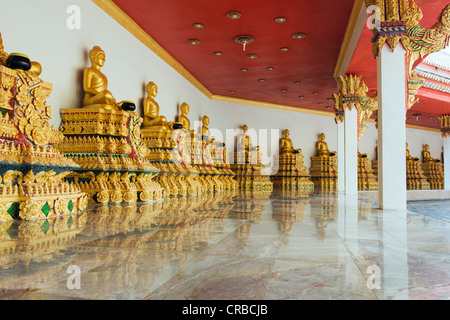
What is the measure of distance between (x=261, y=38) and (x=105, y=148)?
4458 mm

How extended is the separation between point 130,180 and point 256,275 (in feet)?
13.0

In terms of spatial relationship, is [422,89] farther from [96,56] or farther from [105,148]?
[105,148]

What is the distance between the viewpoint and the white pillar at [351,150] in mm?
8977

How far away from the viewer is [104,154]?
4.74 metres

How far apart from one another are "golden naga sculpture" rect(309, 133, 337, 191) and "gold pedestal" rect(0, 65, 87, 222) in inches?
482

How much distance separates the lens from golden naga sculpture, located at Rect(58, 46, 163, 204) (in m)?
4.57

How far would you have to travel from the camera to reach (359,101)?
9000mm

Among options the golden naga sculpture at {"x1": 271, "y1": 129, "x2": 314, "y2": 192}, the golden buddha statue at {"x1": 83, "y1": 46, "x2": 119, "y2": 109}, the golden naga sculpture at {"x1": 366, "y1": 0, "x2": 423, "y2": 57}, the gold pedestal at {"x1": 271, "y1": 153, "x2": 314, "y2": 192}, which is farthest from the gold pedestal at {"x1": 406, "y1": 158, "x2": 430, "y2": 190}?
the golden buddha statue at {"x1": 83, "y1": 46, "x2": 119, "y2": 109}

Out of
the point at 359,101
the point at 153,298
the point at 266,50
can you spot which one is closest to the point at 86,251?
the point at 153,298

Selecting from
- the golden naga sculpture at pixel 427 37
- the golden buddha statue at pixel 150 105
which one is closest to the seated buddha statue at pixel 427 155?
the golden naga sculpture at pixel 427 37

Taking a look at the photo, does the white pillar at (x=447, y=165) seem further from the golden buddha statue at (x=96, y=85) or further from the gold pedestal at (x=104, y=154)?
the golden buddha statue at (x=96, y=85)

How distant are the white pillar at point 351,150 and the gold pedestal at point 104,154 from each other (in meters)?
5.85

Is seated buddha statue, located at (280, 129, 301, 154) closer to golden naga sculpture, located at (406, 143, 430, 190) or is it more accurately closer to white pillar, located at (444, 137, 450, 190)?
white pillar, located at (444, 137, 450, 190)

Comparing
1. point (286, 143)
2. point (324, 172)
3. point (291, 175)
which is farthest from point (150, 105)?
point (324, 172)
